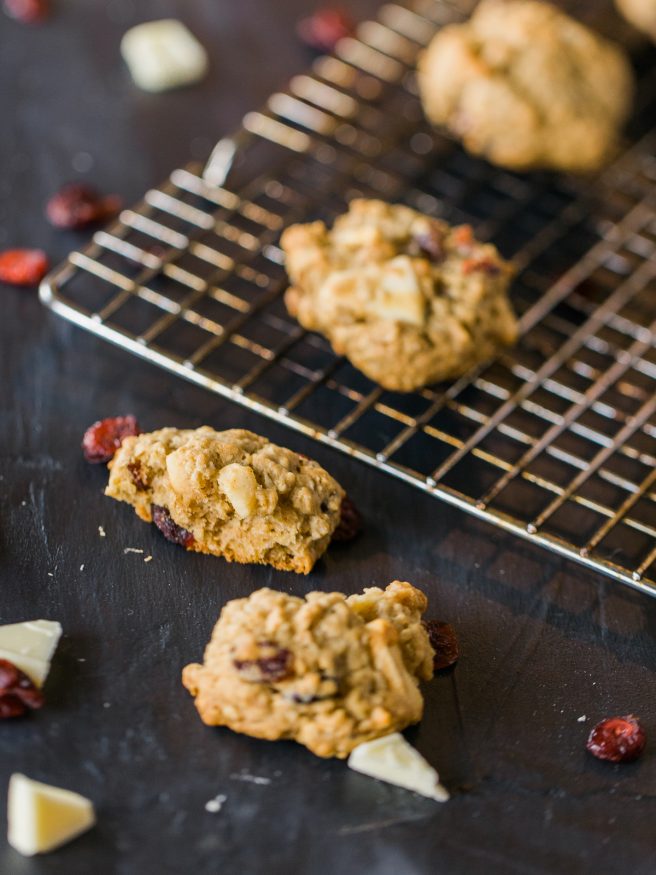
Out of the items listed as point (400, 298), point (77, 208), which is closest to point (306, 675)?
point (400, 298)

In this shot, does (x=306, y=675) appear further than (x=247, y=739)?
No

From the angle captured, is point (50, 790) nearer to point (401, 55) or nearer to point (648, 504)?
point (648, 504)

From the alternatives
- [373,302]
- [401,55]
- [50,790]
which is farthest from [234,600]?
[401,55]

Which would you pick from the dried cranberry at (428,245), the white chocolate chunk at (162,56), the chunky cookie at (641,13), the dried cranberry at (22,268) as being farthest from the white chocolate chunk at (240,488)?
the chunky cookie at (641,13)

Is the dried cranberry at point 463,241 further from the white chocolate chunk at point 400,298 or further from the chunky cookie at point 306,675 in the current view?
the chunky cookie at point 306,675

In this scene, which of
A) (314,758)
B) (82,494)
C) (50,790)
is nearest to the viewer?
(50,790)

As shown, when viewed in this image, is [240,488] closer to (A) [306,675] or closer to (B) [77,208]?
(A) [306,675]

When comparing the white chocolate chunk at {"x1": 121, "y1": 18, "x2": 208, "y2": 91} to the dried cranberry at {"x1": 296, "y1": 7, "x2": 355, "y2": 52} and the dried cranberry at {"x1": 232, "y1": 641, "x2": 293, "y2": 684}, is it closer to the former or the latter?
the dried cranberry at {"x1": 296, "y1": 7, "x2": 355, "y2": 52}
